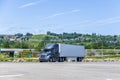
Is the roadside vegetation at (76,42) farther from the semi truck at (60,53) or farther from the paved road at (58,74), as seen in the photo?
the paved road at (58,74)

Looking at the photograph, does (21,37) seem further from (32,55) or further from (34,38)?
(32,55)

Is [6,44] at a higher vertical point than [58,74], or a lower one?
higher

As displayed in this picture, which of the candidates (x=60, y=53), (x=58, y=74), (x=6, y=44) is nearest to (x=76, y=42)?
(x=6, y=44)

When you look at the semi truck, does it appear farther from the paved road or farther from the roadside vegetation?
the paved road

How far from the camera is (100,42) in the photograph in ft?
380

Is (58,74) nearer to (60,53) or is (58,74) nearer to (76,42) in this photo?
(60,53)

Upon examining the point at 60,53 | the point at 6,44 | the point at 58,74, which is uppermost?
the point at 6,44

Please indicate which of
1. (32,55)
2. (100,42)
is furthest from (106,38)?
(32,55)

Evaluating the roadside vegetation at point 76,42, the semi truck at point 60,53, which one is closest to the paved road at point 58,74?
the semi truck at point 60,53

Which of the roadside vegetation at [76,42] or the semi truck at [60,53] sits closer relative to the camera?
the semi truck at [60,53]

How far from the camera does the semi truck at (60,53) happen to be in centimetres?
5844

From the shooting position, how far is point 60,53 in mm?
61656

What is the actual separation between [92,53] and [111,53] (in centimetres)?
695

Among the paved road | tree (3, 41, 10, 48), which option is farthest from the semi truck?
tree (3, 41, 10, 48)
